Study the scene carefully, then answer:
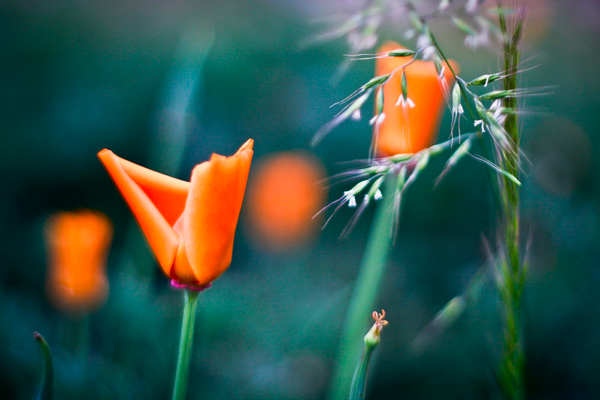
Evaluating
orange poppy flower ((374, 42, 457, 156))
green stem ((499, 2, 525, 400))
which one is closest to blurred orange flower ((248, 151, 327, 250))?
orange poppy flower ((374, 42, 457, 156))

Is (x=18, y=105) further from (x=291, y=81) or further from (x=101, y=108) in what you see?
(x=291, y=81)

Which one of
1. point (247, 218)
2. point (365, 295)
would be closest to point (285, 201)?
point (247, 218)

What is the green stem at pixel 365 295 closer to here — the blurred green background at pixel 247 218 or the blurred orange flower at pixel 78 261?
the blurred green background at pixel 247 218

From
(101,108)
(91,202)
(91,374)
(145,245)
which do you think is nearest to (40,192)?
(91,202)

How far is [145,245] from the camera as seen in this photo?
2.06 ft

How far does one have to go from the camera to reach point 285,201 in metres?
0.85

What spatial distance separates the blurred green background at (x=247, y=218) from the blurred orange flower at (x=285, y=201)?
34mm

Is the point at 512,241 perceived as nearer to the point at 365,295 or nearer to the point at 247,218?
the point at 365,295

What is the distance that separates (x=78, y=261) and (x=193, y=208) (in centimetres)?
40

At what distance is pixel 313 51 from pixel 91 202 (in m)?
0.79

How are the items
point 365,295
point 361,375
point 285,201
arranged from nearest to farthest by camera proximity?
1. point 361,375
2. point 365,295
3. point 285,201

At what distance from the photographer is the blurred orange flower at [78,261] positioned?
0.54 metres

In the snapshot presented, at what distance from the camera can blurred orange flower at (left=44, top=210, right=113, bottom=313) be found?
0.54 m

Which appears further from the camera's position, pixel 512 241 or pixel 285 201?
pixel 285 201
